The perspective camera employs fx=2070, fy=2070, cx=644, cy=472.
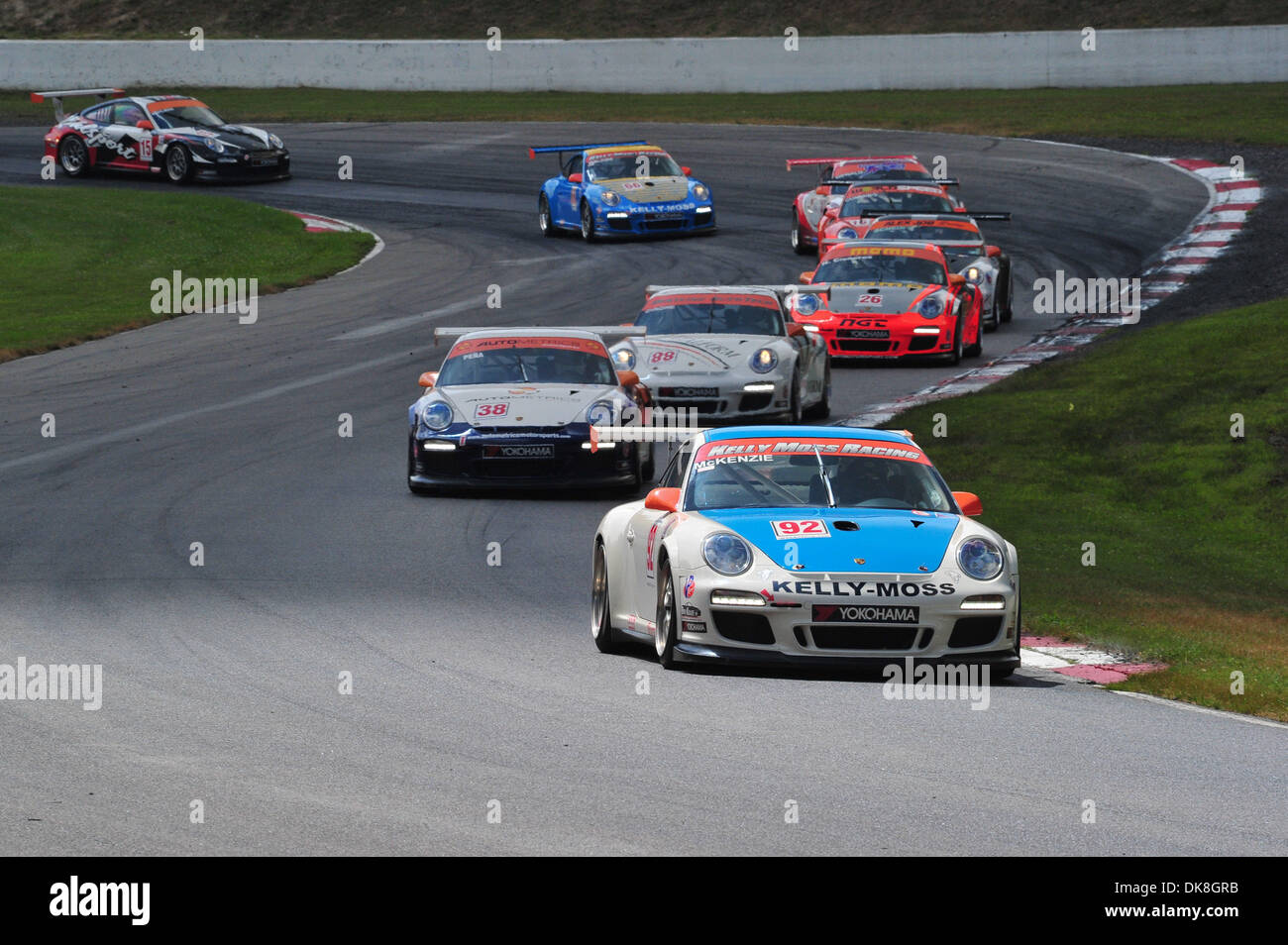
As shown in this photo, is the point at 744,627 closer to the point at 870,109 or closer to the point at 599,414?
the point at 599,414

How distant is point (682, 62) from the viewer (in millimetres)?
48656

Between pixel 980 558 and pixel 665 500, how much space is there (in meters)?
1.60

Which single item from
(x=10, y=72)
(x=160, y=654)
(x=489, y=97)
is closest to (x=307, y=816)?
(x=160, y=654)

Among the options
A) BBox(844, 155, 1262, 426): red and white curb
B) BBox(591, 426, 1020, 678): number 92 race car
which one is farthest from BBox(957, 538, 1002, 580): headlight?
BBox(844, 155, 1262, 426): red and white curb

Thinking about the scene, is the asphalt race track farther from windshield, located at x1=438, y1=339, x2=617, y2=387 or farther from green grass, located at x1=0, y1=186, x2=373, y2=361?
green grass, located at x1=0, y1=186, x2=373, y2=361

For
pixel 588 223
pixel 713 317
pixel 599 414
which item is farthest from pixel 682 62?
pixel 599 414

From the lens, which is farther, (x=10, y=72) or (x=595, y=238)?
(x=10, y=72)

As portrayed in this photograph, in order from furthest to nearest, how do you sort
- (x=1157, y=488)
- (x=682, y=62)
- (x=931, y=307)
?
(x=682, y=62)
(x=931, y=307)
(x=1157, y=488)

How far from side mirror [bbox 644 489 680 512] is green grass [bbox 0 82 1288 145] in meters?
30.8

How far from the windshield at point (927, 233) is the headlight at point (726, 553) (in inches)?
682
